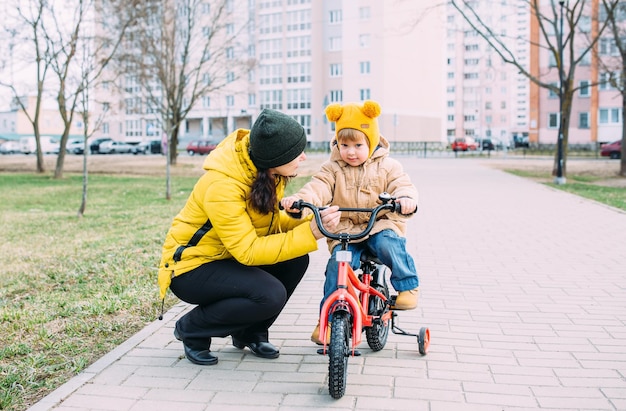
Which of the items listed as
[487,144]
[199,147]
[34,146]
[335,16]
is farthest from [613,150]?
[34,146]

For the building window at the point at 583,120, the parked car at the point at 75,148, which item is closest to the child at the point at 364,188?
the building window at the point at 583,120

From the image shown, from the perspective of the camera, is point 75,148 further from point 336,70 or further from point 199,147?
point 336,70

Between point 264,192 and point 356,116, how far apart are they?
0.73 meters

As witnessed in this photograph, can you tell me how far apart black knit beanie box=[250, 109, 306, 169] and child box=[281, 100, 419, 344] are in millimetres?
276

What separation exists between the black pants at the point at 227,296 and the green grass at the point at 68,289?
80cm

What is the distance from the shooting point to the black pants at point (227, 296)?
411 cm

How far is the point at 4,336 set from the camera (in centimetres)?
509

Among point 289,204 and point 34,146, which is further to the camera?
point 34,146

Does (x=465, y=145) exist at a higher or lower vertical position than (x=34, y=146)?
lower

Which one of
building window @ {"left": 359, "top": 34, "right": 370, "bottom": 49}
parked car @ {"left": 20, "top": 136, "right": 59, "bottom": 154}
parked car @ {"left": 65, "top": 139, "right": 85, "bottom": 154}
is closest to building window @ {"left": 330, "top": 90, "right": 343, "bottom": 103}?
building window @ {"left": 359, "top": 34, "right": 370, "bottom": 49}

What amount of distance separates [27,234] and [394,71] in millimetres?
68552

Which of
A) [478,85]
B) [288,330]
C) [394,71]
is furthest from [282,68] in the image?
[288,330]

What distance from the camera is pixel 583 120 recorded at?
60.0m

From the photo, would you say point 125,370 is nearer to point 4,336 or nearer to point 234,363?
point 234,363
